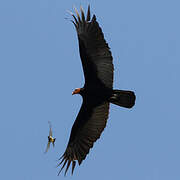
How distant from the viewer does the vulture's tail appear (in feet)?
43.8

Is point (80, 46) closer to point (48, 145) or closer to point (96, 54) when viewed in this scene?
point (96, 54)

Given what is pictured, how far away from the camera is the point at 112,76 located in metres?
13.4

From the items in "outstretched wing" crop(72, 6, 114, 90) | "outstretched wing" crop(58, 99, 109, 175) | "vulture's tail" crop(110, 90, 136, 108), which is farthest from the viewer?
"outstretched wing" crop(58, 99, 109, 175)

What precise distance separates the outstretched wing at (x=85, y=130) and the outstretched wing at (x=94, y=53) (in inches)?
27.3

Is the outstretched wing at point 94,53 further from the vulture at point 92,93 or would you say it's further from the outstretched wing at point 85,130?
the outstretched wing at point 85,130

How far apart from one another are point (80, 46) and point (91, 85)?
3.36 ft

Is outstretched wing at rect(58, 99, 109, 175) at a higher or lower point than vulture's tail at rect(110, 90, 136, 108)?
lower

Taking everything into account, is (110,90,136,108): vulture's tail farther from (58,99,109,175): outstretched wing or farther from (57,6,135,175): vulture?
(58,99,109,175): outstretched wing

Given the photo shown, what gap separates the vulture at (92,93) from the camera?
13148 mm

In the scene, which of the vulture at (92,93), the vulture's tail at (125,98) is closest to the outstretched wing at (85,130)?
the vulture at (92,93)

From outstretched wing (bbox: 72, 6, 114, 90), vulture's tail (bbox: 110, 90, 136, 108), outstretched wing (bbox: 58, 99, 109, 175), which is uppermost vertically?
outstretched wing (bbox: 72, 6, 114, 90)

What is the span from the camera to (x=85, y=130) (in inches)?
555

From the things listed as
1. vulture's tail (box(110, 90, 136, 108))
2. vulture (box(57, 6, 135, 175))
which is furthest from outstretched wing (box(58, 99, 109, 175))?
vulture's tail (box(110, 90, 136, 108))

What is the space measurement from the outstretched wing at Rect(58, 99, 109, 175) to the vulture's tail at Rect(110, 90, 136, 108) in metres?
0.52
